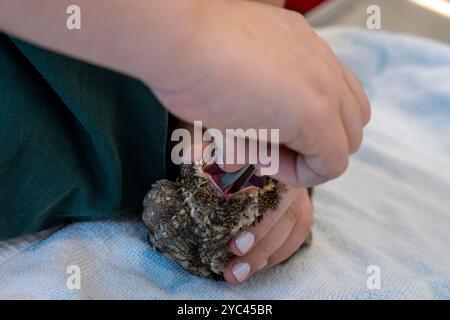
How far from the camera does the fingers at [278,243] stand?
508 millimetres

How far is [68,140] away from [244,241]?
6.7 inches

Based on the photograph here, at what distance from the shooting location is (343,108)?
1.23 ft

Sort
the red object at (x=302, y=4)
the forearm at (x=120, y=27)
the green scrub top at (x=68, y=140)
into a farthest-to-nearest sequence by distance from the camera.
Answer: the red object at (x=302, y=4)
the green scrub top at (x=68, y=140)
the forearm at (x=120, y=27)

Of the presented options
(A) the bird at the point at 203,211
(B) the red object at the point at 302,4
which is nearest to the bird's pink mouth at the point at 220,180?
(A) the bird at the point at 203,211

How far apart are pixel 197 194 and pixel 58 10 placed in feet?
0.67

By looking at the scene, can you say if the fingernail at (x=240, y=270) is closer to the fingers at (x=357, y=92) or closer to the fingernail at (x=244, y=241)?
the fingernail at (x=244, y=241)

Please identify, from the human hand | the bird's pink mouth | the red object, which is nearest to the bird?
the bird's pink mouth

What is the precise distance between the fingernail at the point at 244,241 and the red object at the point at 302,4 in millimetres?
993

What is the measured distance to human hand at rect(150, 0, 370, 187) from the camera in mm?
327

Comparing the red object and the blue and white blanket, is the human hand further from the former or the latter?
the red object
